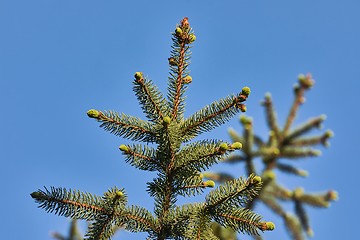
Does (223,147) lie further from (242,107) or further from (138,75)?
(138,75)

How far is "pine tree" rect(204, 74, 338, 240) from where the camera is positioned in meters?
7.49

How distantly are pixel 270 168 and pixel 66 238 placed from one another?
11.7 feet

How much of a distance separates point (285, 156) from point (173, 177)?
207 inches

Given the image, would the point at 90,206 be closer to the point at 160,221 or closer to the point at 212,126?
the point at 160,221

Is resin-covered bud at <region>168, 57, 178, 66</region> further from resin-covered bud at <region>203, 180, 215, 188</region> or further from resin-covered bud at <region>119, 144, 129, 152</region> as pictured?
resin-covered bud at <region>203, 180, 215, 188</region>

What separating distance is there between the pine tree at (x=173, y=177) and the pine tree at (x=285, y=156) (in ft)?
13.8

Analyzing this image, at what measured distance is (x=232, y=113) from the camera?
2816 millimetres

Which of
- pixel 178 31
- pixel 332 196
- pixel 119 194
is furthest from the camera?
pixel 332 196

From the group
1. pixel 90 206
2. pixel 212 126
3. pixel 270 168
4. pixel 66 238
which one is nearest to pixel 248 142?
pixel 270 168

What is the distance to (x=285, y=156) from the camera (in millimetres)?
7730

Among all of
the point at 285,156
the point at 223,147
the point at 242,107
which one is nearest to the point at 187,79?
the point at 242,107

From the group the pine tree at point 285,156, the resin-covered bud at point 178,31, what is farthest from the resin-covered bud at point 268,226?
the pine tree at point 285,156

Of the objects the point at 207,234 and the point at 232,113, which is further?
the point at 232,113

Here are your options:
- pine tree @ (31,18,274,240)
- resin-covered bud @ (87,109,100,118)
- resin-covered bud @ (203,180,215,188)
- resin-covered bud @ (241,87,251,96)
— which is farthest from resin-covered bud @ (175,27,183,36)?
resin-covered bud @ (203,180,215,188)
